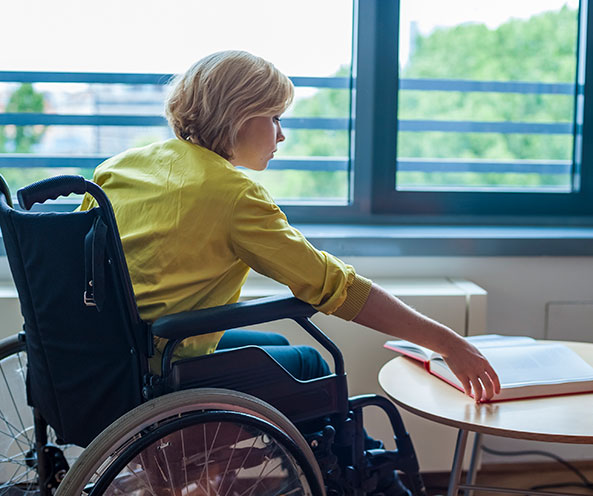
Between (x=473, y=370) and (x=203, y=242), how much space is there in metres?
0.50

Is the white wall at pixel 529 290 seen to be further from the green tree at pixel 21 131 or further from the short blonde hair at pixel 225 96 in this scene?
the green tree at pixel 21 131

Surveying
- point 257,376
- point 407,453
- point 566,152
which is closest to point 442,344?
point 407,453

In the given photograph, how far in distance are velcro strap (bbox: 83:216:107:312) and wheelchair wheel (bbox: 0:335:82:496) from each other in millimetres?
437

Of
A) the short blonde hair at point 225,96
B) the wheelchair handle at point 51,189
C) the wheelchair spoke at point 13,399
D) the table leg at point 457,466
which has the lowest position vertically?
the table leg at point 457,466

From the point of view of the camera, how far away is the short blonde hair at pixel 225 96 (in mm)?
1128

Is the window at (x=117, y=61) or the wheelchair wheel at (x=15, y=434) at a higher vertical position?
the window at (x=117, y=61)

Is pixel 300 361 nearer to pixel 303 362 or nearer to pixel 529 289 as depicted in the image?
pixel 303 362

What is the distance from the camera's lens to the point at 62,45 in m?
1.89

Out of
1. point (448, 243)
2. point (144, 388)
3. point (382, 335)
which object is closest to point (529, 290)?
point (448, 243)

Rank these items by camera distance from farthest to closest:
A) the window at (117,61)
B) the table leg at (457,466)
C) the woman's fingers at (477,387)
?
the window at (117,61) < the table leg at (457,466) < the woman's fingers at (477,387)

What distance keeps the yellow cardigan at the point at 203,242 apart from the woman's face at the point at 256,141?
0.10 meters

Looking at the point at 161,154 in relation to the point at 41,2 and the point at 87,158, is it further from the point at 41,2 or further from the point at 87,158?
the point at 41,2

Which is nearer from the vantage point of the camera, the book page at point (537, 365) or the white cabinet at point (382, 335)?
the book page at point (537, 365)

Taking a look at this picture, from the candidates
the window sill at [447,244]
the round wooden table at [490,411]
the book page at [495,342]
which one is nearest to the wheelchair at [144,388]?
the round wooden table at [490,411]
